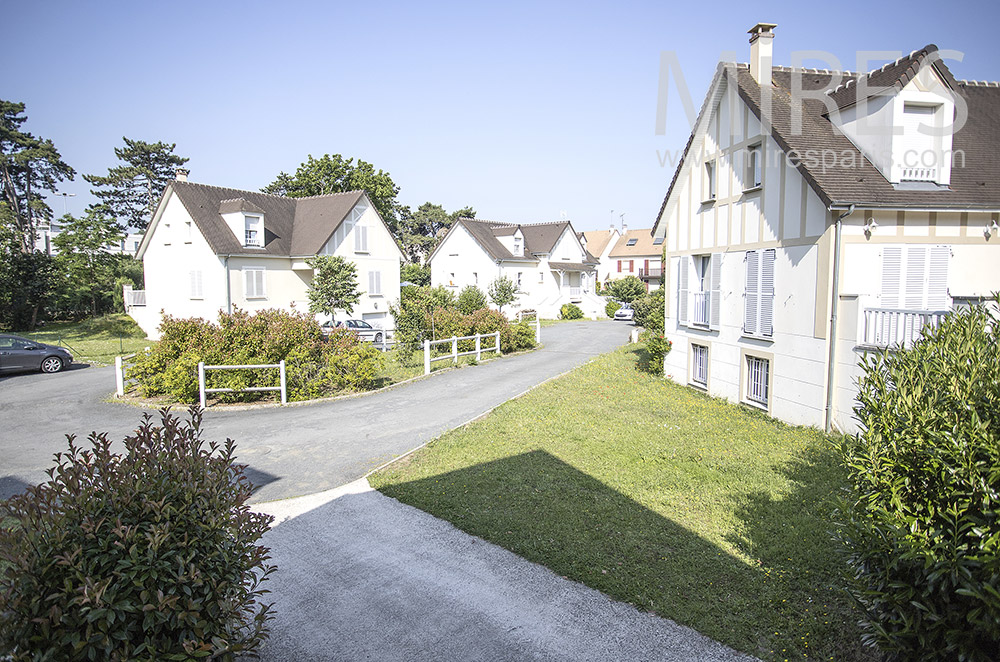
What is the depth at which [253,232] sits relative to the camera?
105 feet

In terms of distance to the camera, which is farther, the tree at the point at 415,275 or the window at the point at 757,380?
the tree at the point at 415,275

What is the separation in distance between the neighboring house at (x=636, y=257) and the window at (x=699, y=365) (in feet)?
163

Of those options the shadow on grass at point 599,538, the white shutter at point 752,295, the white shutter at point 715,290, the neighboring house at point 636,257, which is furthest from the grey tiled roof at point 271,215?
the neighboring house at point 636,257

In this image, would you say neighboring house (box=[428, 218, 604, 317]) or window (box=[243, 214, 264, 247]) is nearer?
window (box=[243, 214, 264, 247])

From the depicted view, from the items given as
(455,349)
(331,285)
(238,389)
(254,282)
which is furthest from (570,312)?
(238,389)

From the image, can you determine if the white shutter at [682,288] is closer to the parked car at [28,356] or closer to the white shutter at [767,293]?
the white shutter at [767,293]

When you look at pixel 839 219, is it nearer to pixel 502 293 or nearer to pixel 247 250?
pixel 502 293

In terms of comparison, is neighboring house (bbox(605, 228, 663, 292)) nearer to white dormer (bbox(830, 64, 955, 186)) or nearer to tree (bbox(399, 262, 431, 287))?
tree (bbox(399, 262, 431, 287))

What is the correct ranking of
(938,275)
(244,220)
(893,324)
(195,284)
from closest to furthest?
(893,324)
(938,275)
(195,284)
(244,220)

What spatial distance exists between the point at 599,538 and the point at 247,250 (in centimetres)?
2837

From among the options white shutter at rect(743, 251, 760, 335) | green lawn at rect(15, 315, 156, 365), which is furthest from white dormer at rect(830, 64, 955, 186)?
green lawn at rect(15, 315, 156, 365)

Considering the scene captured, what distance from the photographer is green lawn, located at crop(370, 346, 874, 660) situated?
5.50 meters

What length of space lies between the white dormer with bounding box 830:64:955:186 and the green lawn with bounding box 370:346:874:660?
226 inches

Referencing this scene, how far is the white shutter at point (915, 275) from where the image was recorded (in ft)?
38.5
